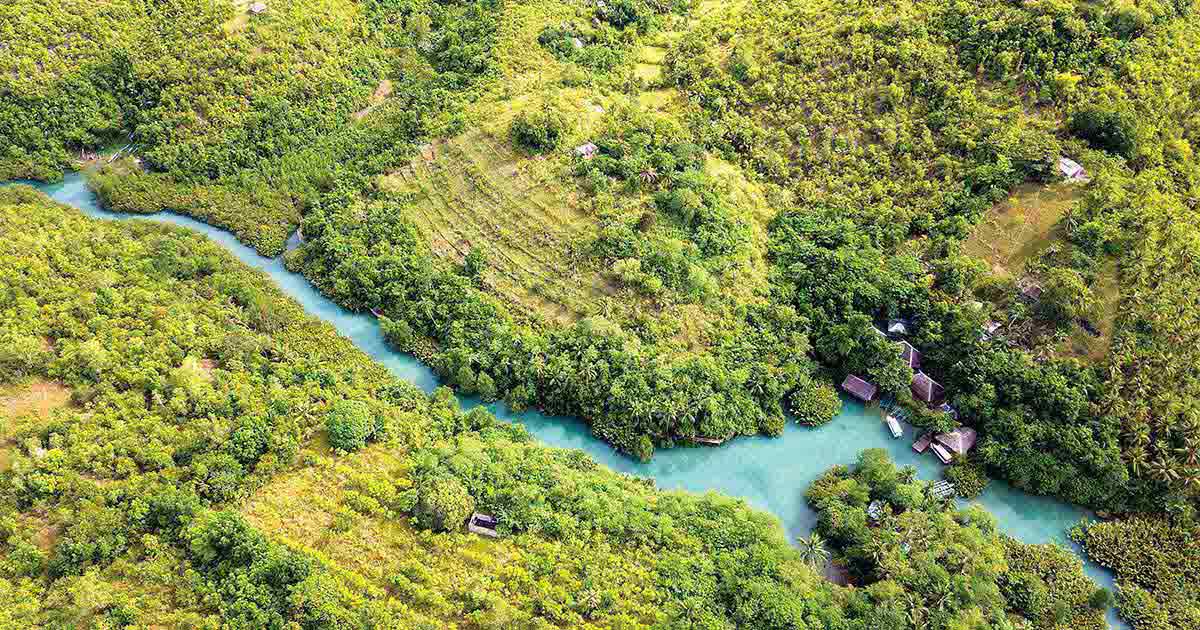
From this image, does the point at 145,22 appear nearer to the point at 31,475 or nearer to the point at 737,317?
the point at 31,475

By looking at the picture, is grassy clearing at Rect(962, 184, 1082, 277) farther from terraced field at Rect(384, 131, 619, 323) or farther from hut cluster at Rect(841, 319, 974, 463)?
terraced field at Rect(384, 131, 619, 323)

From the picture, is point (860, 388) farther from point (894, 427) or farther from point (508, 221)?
point (508, 221)

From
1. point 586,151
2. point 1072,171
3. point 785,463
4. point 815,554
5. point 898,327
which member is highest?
point 1072,171

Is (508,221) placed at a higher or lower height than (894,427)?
higher

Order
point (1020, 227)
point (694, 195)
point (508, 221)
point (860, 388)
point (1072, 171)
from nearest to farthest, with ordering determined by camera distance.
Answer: point (860, 388), point (1020, 227), point (1072, 171), point (694, 195), point (508, 221)

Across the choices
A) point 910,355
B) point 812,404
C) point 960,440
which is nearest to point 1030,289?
point 910,355

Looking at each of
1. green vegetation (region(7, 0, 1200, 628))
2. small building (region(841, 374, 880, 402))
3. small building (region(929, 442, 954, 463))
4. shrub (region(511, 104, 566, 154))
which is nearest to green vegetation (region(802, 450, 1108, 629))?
green vegetation (region(7, 0, 1200, 628))
